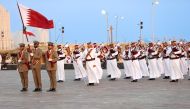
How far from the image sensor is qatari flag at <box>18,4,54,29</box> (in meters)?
19.1

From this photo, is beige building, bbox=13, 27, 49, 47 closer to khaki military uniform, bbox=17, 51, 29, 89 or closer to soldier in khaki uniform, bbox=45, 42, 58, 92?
khaki military uniform, bbox=17, 51, 29, 89

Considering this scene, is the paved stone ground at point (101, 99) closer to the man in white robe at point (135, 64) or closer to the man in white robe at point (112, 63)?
the man in white robe at point (135, 64)

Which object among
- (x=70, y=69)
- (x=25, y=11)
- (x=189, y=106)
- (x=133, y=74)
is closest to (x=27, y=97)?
(x=25, y=11)

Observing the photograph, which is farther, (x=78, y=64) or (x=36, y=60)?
(x=78, y=64)

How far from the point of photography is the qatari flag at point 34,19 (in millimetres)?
19094

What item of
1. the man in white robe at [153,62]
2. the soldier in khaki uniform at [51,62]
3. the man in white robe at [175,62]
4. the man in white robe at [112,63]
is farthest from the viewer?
the man in white robe at [112,63]

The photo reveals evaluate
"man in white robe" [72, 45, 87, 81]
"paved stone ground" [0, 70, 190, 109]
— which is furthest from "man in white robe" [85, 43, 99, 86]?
"man in white robe" [72, 45, 87, 81]

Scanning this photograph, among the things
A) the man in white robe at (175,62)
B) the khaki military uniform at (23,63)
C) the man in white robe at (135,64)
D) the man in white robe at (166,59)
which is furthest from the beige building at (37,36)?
the khaki military uniform at (23,63)

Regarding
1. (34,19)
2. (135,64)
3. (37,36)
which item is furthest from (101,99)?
(37,36)

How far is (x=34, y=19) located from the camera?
63.1 feet

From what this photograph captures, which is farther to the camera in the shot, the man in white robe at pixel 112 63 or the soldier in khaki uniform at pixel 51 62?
the man in white robe at pixel 112 63

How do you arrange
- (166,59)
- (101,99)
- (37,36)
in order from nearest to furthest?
1. (101,99)
2. (166,59)
3. (37,36)

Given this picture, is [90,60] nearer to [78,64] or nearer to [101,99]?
[78,64]

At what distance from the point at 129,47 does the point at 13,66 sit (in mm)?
17822
